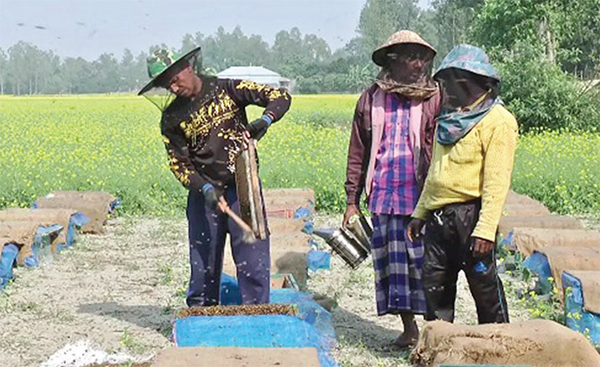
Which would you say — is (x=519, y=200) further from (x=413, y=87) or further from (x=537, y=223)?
(x=413, y=87)

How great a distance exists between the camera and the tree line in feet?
58.4

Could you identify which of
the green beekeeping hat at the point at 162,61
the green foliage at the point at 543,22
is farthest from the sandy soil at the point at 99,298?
the green foliage at the point at 543,22

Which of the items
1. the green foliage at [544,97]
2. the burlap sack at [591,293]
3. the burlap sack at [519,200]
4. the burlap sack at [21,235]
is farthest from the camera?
the green foliage at [544,97]

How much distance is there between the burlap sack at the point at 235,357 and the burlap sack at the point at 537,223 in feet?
15.7

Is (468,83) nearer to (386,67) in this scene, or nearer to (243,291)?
(386,67)

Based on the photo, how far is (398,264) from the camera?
5.26 metres

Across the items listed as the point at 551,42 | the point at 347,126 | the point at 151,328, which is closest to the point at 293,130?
the point at 347,126

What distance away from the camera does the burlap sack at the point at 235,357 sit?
3670mm

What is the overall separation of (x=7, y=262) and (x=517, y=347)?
4.79m

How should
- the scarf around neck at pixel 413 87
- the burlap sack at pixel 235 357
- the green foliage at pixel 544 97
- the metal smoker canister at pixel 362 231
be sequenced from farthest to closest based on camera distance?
the green foliage at pixel 544 97
the metal smoker canister at pixel 362 231
the scarf around neck at pixel 413 87
the burlap sack at pixel 235 357

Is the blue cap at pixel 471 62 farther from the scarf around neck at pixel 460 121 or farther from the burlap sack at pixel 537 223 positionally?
the burlap sack at pixel 537 223

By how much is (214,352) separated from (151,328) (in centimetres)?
242

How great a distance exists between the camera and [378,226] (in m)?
5.34

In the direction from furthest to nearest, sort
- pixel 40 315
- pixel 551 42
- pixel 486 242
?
pixel 551 42 < pixel 40 315 < pixel 486 242
